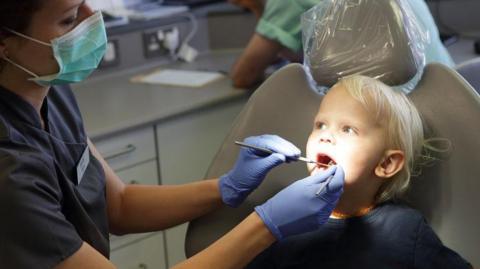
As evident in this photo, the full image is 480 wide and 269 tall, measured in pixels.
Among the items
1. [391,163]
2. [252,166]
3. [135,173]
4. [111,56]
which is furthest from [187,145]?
[391,163]

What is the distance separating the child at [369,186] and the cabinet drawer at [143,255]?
101 cm

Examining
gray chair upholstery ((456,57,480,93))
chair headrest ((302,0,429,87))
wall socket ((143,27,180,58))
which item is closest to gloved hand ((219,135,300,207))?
chair headrest ((302,0,429,87))

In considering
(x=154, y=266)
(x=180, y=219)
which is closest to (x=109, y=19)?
(x=154, y=266)

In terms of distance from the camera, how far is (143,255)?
2.41 m

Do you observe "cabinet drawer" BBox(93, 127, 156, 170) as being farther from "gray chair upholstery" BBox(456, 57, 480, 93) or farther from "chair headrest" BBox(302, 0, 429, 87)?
"gray chair upholstery" BBox(456, 57, 480, 93)

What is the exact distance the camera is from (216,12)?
315 cm

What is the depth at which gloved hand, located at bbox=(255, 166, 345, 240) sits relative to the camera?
4.15ft

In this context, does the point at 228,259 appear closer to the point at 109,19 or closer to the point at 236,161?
the point at 236,161

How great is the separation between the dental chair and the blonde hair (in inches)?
1.9

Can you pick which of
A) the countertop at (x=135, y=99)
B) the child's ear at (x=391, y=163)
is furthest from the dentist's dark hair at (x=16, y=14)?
the countertop at (x=135, y=99)

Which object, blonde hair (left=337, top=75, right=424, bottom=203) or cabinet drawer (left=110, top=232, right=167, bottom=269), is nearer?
blonde hair (left=337, top=75, right=424, bottom=203)

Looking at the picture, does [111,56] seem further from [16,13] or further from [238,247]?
[238,247]

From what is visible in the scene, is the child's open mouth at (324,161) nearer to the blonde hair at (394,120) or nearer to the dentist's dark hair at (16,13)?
the blonde hair at (394,120)

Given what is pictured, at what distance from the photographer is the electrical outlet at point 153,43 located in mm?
2893
